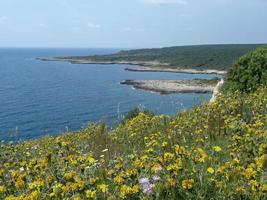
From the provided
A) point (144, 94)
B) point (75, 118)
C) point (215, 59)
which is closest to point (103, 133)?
point (75, 118)

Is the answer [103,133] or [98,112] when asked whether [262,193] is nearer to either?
[103,133]

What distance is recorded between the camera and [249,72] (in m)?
17.5

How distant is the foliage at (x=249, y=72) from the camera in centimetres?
1703

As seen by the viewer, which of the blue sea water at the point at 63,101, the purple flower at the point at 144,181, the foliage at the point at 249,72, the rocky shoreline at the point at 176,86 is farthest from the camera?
the rocky shoreline at the point at 176,86

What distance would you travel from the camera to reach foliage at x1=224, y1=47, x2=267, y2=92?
17034 millimetres

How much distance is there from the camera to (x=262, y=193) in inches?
144

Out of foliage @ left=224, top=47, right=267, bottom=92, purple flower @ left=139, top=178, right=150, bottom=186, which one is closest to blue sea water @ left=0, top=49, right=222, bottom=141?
foliage @ left=224, top=47, right=267, bottom=92

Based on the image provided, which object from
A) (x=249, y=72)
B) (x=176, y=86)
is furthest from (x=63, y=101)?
(x=249, y=72)

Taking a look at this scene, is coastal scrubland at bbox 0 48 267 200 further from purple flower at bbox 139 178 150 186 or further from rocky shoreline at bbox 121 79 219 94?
rocky shoreline at bbox 121 79 219 94

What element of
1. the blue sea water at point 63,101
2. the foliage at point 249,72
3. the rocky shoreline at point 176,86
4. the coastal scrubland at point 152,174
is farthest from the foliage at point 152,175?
the rocky shoreline at point 176,86

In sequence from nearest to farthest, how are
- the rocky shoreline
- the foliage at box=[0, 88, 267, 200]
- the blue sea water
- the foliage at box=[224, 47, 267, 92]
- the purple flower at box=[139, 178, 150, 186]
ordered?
the foliage at box=[0, 88, 267, 200] → the purple flower at box=[139, 178, 150, 186] → the foliage at box=[224, 47, 267, 92] → the blue sea water → the rocky shoreline

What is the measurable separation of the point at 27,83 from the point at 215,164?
13284 centimetres

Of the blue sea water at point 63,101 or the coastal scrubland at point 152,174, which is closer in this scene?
the coastal scrubland at point 152,174

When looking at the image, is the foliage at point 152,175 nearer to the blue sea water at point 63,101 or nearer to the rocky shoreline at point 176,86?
the blue sea water at point 63,101
